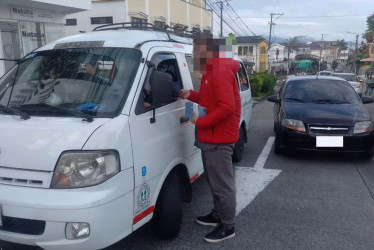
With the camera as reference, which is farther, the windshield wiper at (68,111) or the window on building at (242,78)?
the window on building at (242,78)

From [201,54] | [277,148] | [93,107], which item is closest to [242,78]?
[277,148]

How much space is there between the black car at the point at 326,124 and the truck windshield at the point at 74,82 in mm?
3821

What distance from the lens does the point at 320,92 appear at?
7078mm

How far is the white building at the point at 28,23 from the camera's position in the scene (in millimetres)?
10906

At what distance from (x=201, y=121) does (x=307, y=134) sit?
3.41 meters

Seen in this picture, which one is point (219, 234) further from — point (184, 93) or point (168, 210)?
point (184, 93)

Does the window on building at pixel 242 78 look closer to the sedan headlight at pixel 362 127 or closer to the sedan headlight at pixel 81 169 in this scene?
the sedan headlight at pixel 362 127

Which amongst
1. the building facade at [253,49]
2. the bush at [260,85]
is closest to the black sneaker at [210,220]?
the bush at [260,85]

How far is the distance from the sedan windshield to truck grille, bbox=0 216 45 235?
5.63 m

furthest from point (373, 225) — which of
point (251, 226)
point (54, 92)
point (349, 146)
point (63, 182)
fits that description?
point (54, 92)

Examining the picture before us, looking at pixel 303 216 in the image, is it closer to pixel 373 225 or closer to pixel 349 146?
pixel 373 225

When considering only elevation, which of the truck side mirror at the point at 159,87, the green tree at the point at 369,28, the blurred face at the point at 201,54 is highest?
the green tree at the point at 369,28

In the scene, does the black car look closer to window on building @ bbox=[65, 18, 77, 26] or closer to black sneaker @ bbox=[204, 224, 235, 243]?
black sneaker @ bbox=[204, 224, 235, 243]

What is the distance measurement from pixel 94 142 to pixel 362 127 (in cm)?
507
